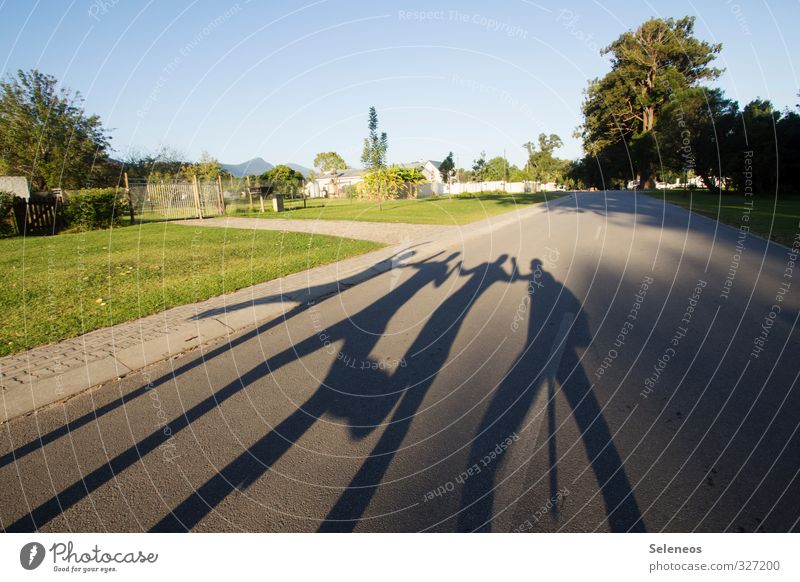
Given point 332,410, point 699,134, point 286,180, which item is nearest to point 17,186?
point 332,410

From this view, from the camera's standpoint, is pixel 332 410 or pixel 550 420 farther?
pixel 332 410

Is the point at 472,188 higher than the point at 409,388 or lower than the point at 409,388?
higher

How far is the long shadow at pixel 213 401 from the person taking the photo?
2573 millimetres

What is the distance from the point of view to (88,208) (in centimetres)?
1878

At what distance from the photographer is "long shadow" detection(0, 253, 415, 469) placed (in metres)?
3.26

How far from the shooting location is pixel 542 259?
10.5 m

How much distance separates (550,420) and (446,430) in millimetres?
896

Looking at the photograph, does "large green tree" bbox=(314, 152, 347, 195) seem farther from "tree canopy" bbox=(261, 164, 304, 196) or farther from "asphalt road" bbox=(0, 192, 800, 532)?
"asphalt road" bbox=(0, 192, 800, 532)

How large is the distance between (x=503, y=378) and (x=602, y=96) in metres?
48.6

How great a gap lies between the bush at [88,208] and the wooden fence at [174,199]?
4.89 metres

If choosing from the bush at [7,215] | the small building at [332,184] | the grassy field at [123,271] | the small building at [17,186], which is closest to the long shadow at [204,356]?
the grassy field at [123,271]

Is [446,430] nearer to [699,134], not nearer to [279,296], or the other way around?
[279,296]

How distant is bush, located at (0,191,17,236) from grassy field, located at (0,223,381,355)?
1.41 meters

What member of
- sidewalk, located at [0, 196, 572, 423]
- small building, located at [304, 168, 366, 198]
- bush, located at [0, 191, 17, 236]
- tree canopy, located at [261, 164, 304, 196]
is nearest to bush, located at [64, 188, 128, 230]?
bush, located at [0, 191, 17, 236]
